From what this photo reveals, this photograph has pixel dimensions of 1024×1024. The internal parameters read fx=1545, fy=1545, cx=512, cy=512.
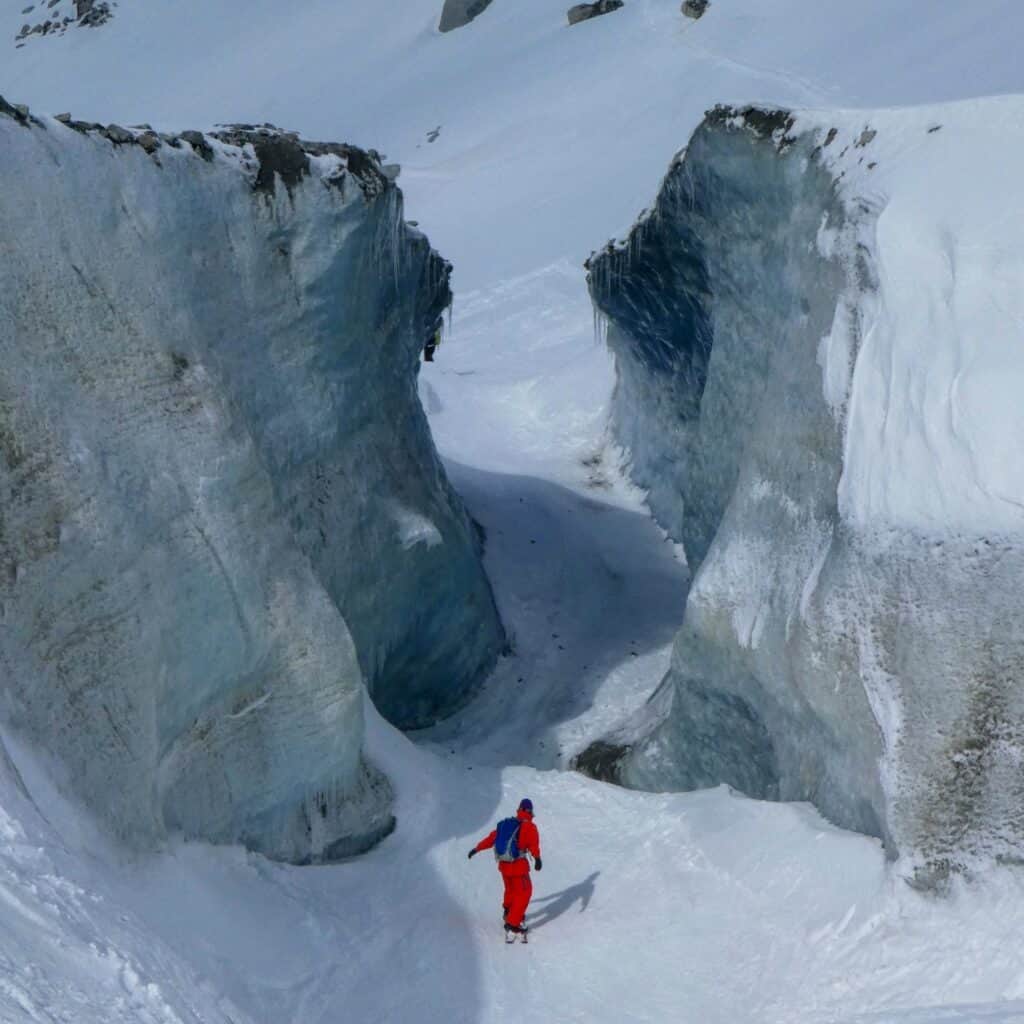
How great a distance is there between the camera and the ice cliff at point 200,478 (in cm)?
909

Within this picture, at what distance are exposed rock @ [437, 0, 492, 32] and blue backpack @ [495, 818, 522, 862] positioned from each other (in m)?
35.2

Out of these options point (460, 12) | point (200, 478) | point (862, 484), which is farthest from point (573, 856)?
point (460, 12)

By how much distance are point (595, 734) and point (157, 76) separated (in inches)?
1424

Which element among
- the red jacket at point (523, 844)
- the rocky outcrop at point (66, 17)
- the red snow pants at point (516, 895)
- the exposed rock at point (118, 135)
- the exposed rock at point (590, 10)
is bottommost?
the red snow pants at point (516, 895)

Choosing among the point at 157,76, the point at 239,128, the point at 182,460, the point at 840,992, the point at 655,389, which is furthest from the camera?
the point at 157,76

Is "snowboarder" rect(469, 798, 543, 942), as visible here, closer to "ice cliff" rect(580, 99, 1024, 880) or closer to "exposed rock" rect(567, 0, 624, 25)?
"ice cliff" rect(580, 99, 1024, 880)

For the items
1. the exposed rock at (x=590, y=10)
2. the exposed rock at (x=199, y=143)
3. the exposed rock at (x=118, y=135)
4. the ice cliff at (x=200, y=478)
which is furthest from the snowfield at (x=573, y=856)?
the exposed rock at (x=590, y=10)

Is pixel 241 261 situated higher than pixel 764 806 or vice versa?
pixel 241 261

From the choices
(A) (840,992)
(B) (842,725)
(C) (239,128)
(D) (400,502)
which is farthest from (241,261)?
(A) (840,992)

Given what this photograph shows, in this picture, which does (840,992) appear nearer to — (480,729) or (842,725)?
(842,725)

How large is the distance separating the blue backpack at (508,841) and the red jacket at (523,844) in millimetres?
24

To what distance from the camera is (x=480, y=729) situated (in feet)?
47.7

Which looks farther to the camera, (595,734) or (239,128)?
(595,734)

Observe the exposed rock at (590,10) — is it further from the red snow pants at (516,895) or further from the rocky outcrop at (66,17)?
the red snow pants at (516,895)
